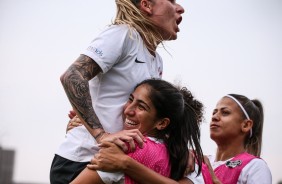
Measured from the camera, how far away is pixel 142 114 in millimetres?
4219

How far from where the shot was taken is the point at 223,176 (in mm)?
5754

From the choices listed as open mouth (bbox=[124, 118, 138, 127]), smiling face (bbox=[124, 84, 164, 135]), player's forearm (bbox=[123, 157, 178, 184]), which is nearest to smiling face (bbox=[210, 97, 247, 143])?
smiling face (bbox=[124, 84, 164, 135])

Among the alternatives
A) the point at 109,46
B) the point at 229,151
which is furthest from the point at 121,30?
the point at 229,151

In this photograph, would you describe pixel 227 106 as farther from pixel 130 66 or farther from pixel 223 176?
pixel 130 66

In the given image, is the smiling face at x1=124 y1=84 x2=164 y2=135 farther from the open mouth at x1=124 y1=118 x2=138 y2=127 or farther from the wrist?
the wrist

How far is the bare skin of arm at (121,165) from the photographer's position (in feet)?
12.4

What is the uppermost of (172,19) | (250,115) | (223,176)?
(172,19)

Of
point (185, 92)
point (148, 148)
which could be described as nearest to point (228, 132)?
point (185, 92)

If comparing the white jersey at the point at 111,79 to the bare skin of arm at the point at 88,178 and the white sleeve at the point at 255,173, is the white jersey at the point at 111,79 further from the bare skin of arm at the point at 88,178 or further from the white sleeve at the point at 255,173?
the white sleeve at the point at 255,173

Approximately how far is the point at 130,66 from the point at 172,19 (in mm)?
657

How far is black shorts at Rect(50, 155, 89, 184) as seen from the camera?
4.17 metres

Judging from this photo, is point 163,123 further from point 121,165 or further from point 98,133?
point 121,165

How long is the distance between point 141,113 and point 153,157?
422 mm

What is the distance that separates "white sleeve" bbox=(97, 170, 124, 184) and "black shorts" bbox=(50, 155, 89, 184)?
39 centimetres
